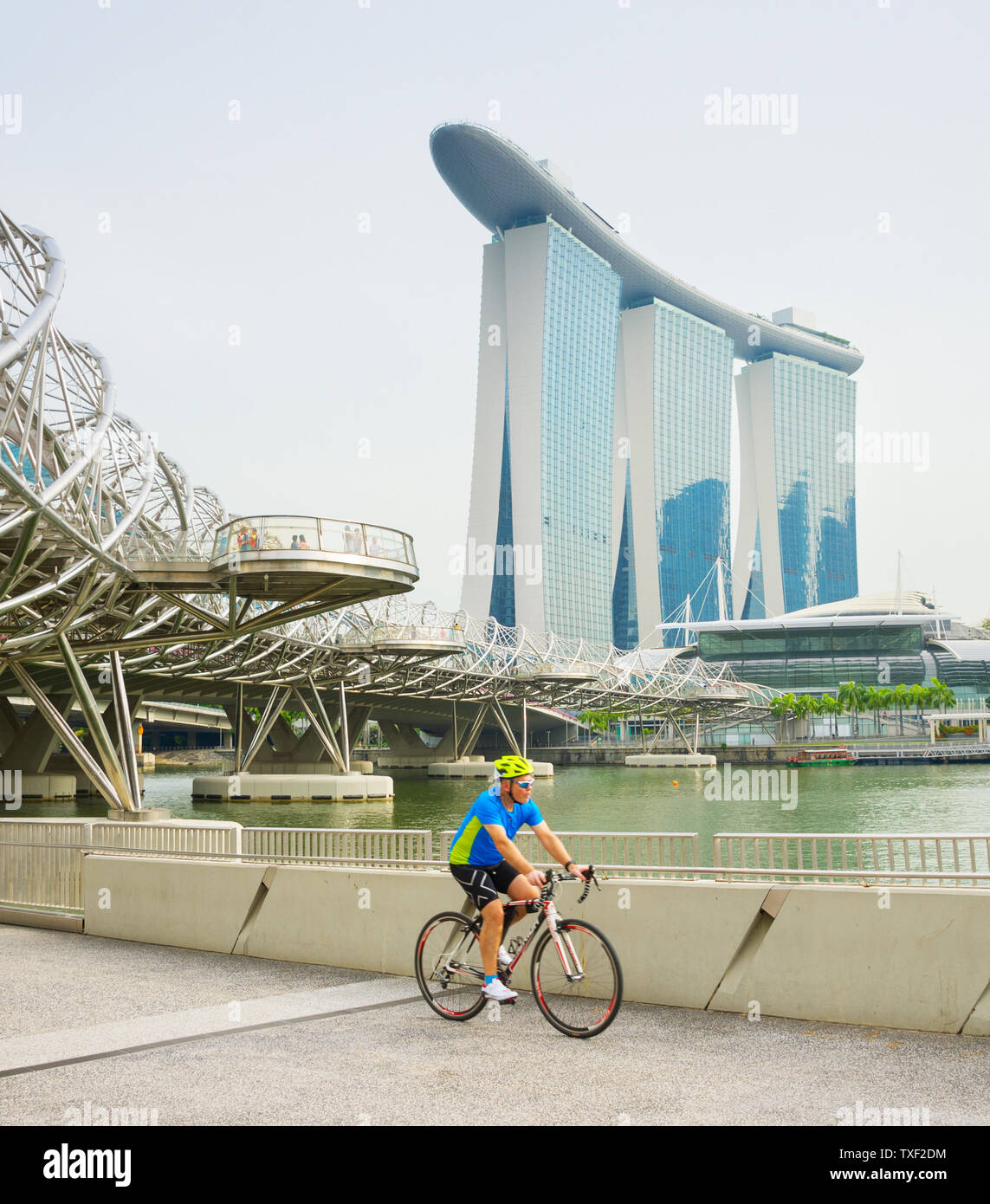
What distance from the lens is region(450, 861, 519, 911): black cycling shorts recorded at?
8617 mm

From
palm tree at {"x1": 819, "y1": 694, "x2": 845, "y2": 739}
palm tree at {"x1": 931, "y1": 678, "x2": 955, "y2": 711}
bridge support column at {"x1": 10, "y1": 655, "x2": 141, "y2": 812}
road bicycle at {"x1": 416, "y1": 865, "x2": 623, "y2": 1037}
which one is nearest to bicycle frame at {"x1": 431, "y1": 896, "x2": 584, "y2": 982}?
road bicycle at {"x1": 416, "y1": 865, "x2": 623, "y2": 1037}

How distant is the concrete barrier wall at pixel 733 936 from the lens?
27.2 ft

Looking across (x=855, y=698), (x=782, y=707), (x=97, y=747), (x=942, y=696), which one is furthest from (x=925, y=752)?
(x=97, y=747)

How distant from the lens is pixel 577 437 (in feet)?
608

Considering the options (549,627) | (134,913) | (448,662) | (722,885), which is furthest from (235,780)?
(549,627)

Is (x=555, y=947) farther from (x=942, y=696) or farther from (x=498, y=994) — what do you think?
(x=942, y=696)

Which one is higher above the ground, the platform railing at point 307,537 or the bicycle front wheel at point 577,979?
the platform railing at point 307,537

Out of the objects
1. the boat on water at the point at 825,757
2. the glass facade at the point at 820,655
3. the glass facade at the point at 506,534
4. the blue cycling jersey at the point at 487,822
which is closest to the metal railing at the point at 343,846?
the blue cycling jersey at the point at 487,822

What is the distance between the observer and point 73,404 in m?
33.3

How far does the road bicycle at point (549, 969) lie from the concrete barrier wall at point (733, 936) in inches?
46.3

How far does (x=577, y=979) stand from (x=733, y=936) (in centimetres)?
171

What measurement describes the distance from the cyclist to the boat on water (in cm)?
10098

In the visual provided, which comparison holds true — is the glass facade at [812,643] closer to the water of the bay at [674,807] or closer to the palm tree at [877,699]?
the palm tree at [877,699]
